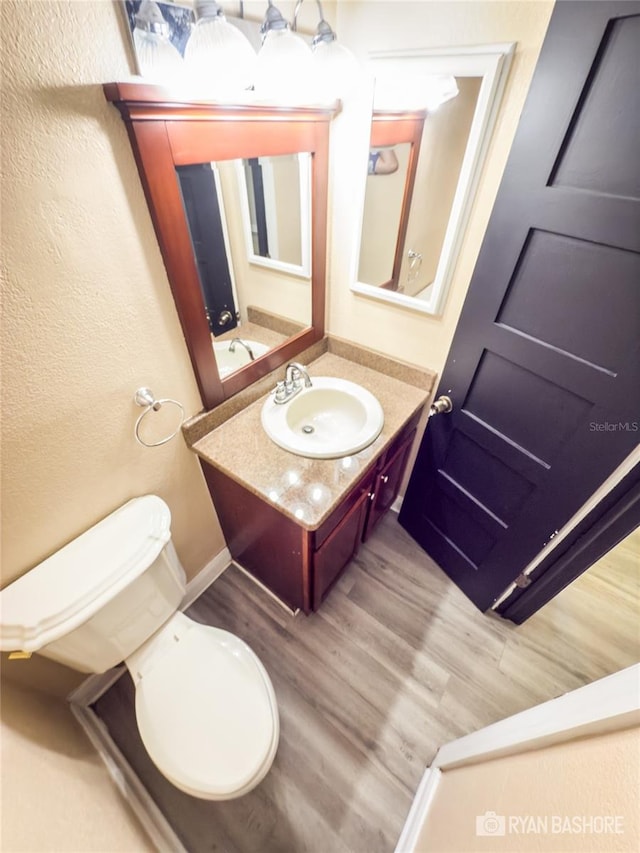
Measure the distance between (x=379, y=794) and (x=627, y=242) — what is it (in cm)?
176


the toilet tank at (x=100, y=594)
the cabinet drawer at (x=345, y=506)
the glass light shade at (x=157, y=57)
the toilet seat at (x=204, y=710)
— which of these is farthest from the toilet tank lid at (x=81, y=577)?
the glass light shade at (x=157, y=57)

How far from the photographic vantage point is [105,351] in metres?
0.86

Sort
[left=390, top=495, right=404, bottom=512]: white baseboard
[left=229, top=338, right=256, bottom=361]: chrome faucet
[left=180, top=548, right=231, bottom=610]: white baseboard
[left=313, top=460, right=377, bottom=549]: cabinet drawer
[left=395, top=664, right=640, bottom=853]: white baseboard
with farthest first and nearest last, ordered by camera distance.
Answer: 1. [left=390, top=495, right=404, bottom=512]: white baseboard
2. [left=180, top=548, right=231, bottom=610]: white baseboard
3. [left=229, top=338, right=256, bottom=361]: chrome faucet
4. [left=313, top=460, right=377, bottom=549]: cabinet drawer
5. [left=395, top=664, right=640, bottom=853]: white baseboard

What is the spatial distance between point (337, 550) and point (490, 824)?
0.81 metres

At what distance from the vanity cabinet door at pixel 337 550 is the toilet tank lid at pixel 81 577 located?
0.54m

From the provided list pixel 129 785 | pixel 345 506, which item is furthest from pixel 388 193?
pixel 129 785

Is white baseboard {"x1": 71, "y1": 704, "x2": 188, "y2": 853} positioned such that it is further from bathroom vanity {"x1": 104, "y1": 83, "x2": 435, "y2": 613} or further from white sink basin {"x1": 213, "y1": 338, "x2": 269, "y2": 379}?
white sink basin {"x1": 213, "y1": 338, "x2": 269, "y2": 379}

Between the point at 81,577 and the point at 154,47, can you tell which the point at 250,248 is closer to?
the point at 154,47

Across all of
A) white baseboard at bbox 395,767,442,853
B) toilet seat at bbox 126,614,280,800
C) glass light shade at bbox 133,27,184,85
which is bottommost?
white baseboard at bbox 395,767,442,853

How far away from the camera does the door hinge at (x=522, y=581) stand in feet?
4.38

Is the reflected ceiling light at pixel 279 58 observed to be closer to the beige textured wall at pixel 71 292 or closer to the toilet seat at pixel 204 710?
the beige textured wall at pixel 71 292

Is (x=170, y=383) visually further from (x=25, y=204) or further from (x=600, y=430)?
(x=600, y=430)

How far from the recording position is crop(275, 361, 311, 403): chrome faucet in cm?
133

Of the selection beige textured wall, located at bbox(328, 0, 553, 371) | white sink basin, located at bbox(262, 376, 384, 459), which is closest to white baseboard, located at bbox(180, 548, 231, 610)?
white sink basin, located at bbox(262, 376, 384, 459)
